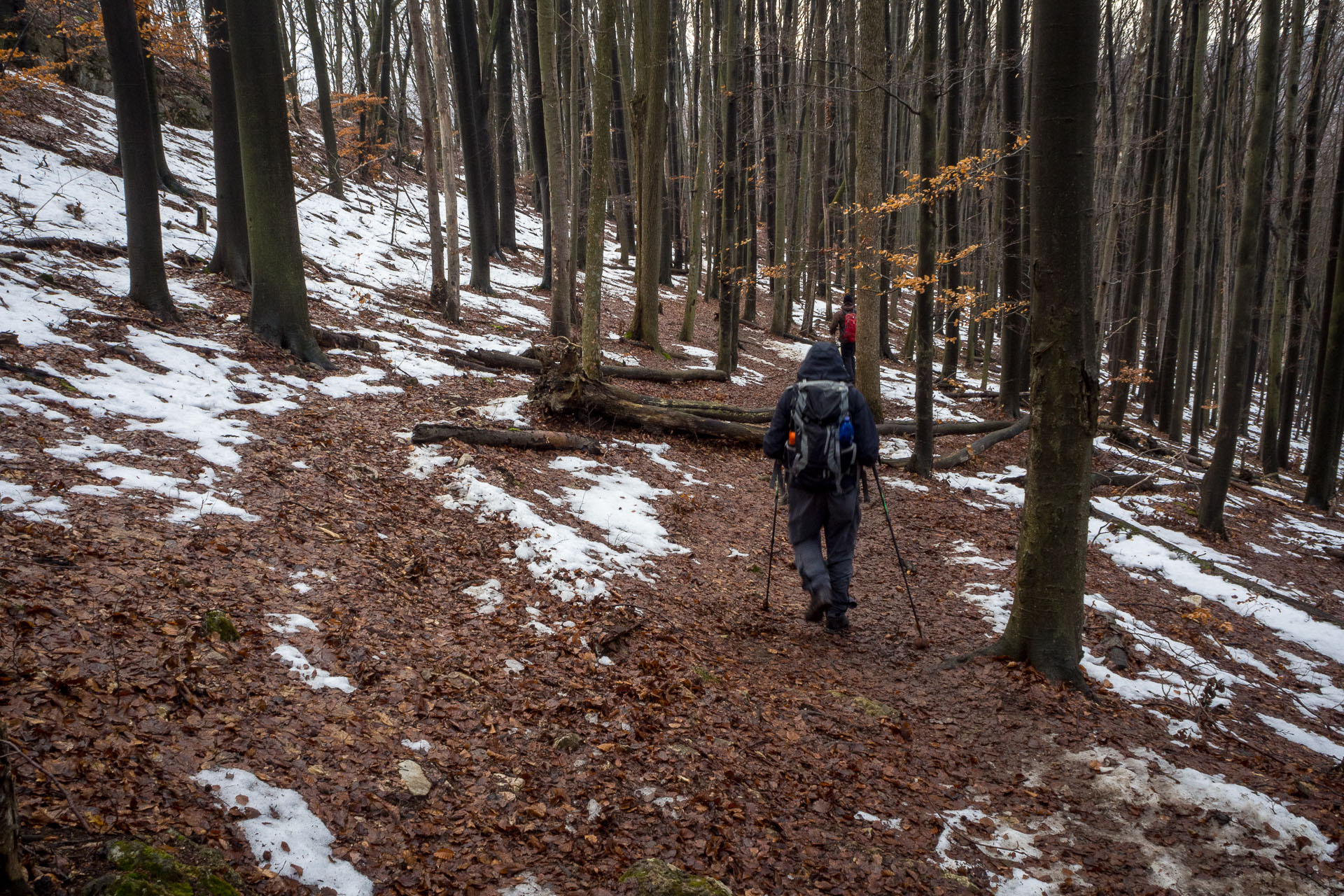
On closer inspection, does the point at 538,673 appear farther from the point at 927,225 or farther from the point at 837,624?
the point at 927,225

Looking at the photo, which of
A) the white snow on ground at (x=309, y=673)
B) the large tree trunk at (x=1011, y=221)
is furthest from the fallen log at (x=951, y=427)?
the white snow on ground at (x=309, y=673)

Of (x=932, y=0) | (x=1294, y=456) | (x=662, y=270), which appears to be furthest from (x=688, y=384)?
(x=1294, y=456)

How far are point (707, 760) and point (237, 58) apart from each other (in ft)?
32.5

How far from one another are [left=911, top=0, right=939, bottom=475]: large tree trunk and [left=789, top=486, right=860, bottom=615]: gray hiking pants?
206 inches

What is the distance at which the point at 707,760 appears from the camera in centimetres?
393

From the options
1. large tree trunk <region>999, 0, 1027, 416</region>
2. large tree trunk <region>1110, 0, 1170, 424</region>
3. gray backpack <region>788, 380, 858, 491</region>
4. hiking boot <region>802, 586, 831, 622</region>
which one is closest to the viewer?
gray backpack <region>788, 380, 858, 491</region>

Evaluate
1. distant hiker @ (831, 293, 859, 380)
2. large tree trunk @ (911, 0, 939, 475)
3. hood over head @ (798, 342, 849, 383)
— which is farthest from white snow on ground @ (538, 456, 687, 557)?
distant hiker @ (831, 293, 859, 380)

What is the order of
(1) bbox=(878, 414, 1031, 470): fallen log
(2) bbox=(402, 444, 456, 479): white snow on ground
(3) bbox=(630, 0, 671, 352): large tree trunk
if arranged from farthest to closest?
1. (3) bbox=(630, 0, 671, 352): large tree trunk
2. (1) bbox=(878, 414, 1031, 470): fallen log
3. (2) bbox=(402, 444, 456, 479): white snow on ground

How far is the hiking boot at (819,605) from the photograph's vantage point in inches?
225

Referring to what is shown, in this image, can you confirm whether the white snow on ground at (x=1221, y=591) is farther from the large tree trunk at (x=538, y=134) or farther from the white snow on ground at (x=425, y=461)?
the large tree trunk at (x=538, y=134)

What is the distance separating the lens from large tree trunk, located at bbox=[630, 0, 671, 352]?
14.7 metres

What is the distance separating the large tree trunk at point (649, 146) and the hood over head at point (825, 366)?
10310 mm

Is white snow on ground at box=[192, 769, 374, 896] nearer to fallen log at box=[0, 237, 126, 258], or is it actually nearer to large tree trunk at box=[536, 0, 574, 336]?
large tree trunk at box=[536, 0, 574, 336]

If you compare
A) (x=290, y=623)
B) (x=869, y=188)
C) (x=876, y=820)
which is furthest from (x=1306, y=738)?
(x=869, y=188)
